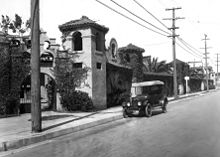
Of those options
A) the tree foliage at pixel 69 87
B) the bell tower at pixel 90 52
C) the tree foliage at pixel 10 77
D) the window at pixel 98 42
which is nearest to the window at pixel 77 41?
the bell tower at pixel 90 52

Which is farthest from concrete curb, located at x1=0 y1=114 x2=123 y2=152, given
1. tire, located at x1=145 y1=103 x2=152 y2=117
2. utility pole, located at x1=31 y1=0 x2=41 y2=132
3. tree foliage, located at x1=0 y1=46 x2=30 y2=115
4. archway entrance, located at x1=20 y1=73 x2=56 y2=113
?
archway entrance, located at x1=20 y1=73 x2=56 y2=113

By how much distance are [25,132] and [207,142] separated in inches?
275

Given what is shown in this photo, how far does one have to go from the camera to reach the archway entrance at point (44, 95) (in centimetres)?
2091

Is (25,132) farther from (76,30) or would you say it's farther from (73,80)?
(76,30)

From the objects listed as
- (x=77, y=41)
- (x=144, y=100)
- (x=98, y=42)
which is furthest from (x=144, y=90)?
(x=77, y=41)

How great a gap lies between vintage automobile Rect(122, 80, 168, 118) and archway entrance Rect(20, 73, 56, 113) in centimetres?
609

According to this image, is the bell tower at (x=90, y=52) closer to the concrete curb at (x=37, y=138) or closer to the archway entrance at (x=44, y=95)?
the archway entrance at (x=44, y=95)

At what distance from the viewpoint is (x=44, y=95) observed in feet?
80.4

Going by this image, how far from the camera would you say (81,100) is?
21.5 metres

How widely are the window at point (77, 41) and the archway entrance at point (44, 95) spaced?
3.09 m

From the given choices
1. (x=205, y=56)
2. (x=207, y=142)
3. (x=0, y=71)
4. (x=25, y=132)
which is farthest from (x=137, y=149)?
(x=205, y=56)

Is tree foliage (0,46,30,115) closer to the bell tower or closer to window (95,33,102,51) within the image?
the bell tower

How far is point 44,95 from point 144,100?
30.2 ft

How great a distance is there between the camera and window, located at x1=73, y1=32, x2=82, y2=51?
23.4 meters
